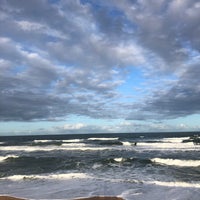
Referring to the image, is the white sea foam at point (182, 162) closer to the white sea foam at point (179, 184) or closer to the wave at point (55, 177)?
the white sea foam at point (179, 184)

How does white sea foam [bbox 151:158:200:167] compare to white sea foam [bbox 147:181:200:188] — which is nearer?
white sea foam [bbox 147:181:200:188]

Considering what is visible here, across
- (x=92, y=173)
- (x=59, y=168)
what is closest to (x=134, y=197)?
(x=92, y=173)

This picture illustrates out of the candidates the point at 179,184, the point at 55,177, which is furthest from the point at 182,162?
the point at 55,177

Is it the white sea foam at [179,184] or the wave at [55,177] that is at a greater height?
the wave at [55,177]

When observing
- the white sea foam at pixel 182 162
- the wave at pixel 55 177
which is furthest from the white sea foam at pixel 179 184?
the white sea foam at pixel 182 162

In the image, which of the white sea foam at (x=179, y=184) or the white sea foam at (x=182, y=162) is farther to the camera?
the white sea foam at (x=182, y=162)

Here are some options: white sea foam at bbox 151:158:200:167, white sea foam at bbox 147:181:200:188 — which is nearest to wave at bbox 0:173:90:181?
white sea foam at bbox 147:181:200:188

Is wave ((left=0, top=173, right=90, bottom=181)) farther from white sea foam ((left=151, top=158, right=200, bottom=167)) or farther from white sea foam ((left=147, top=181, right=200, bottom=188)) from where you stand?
white sea foam ((left=151, top=158, right=200, bottom=167))

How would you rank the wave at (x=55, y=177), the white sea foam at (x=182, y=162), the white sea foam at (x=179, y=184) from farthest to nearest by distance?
the white sea foam at (x=182, y=162) → the wave at (x=55, y=177) → the white sea foam at (x=179, y=184)

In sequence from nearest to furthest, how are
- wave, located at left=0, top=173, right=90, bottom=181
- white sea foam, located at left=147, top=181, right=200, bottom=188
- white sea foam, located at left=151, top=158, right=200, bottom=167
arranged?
white sea foam, located at left=147, top=181, right=200, bottom=188
wave, located at left=0, top=173, right=90, bottom=181
white sea foam, located at left=151, top=158, right=200, bottom=167

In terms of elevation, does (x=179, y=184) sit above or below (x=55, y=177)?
below

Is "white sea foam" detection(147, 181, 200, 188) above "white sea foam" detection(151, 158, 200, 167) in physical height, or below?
below

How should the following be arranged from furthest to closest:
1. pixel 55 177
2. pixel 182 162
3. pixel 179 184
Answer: pixel 182 162 → pixel 55 177 → pixel 179 184

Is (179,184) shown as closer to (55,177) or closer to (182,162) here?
(55,177)
